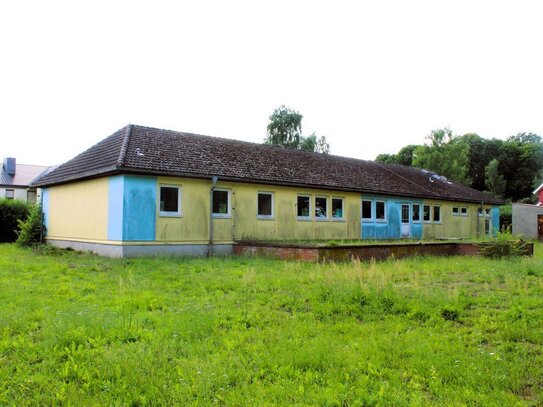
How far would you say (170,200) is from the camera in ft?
58.6

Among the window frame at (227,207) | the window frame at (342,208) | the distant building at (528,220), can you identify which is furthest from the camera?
the distant building at (528,220)

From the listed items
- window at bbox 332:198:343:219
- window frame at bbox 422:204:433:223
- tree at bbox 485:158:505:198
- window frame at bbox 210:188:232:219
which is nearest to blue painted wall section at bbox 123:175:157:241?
window frame at bbox 210:188:232:219

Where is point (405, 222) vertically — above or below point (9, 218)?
below

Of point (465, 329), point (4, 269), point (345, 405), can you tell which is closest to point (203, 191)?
point (4, 269)

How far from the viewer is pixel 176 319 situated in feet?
21.7

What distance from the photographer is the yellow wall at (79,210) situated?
17797 millimetres

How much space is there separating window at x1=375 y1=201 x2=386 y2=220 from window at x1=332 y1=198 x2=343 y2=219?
2.92 metres

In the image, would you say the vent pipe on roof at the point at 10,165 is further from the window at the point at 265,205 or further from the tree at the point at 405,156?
the tree at the point at 405,156

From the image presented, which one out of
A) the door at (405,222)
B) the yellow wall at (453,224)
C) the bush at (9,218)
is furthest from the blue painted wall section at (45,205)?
the yellow wall at (453,224)

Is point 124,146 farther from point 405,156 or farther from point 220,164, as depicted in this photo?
point 405,156

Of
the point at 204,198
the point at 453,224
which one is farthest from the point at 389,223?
the point at 204,198

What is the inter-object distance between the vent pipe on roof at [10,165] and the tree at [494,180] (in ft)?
192

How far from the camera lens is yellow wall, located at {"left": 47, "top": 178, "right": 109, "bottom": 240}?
17.8m

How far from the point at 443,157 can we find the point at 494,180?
12742 mm
